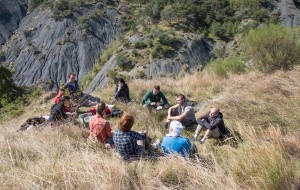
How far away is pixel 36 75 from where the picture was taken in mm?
52438

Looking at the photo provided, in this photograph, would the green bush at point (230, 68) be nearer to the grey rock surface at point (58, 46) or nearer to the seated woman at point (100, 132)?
the seated woman at point (100, 132)

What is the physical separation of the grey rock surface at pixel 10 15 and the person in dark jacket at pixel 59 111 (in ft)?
228

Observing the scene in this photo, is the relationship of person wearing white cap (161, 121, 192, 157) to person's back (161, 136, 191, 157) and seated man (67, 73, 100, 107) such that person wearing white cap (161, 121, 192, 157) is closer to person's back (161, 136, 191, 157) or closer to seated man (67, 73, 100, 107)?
person's back (161, 136, 191, 157)

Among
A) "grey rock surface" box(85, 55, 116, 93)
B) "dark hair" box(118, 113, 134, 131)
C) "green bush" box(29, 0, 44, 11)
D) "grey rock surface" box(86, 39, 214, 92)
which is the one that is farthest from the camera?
"green bush" box(29, 0, 44, 11)

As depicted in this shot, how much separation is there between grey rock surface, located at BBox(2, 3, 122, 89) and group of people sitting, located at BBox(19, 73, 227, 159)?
139ft

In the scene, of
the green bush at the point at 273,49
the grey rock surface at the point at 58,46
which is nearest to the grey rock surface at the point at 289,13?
the grey rock surface at the point at 58,46

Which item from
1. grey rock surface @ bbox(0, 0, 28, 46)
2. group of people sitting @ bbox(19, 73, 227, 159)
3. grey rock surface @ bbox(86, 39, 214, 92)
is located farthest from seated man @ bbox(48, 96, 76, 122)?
grey rock surface @ bbox(0, 0, 28, 46)

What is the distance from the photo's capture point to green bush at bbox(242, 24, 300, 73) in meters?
10.6

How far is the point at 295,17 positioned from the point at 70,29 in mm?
38618

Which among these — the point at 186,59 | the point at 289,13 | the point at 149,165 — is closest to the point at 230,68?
the point at 149,165

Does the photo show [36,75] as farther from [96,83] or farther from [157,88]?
[157,88]

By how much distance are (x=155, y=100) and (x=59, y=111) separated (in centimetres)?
257

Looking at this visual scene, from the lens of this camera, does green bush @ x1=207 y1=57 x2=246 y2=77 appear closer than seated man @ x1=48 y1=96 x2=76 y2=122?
No

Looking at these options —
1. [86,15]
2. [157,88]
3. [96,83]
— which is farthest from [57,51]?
[157,88]
